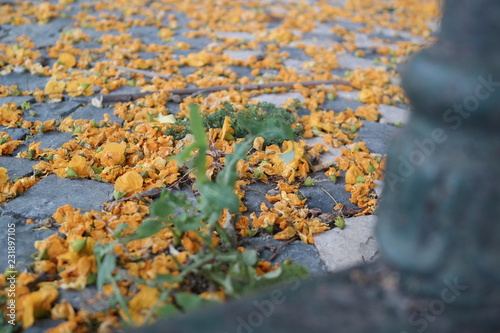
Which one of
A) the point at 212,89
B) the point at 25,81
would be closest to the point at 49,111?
the point at 25,81

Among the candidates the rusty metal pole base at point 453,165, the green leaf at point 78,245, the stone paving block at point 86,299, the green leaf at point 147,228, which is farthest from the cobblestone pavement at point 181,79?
the rusty metal pole base at point 453,165

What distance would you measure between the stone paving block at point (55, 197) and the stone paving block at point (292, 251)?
0.78m

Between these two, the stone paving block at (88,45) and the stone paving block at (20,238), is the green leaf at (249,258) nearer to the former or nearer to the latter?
the stone paving block at (20,238)

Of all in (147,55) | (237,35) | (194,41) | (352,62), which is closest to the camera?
(147,55)

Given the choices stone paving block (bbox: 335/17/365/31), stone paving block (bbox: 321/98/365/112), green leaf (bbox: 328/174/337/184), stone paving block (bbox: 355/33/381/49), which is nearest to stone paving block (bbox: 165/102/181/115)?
stone paving block (bbox: 321/98/365/112)

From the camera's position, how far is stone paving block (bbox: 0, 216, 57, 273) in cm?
186

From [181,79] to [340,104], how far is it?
1.35 metres

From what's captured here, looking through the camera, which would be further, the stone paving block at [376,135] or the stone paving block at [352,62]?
the stone paving block at [352,62]

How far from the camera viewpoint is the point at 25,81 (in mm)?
3727

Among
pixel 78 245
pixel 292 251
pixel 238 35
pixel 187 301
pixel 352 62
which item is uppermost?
pixel 187 301

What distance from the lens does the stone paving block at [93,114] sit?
3.18 m

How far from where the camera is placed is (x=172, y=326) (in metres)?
1.10

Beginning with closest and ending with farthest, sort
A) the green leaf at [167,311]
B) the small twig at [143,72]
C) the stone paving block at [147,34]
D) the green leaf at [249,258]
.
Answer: the green leaf at [167,311], the green leaf at [249,258], the small twig at [143,72], the stone paving block at [147,34]

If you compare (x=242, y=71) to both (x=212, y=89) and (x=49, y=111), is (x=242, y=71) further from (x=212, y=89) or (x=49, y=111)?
(x=49, y=111)
